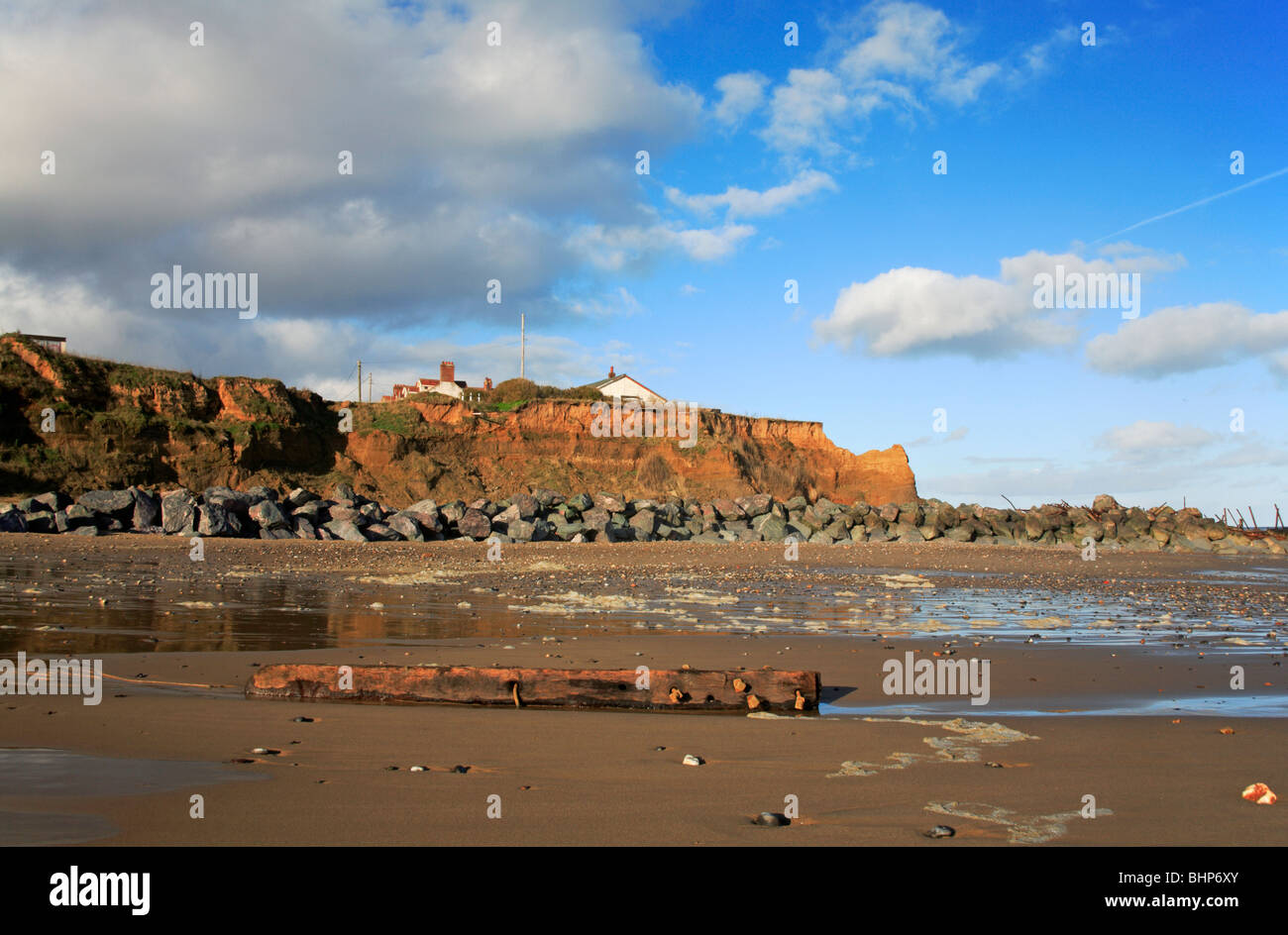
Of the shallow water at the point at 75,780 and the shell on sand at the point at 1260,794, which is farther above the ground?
the shallow water at the point at 75,780

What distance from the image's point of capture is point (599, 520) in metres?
29.7

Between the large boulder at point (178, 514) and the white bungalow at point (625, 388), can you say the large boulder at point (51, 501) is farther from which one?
the white bungalow at point (625, 388)

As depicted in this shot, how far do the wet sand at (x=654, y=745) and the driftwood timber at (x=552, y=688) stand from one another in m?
0.13

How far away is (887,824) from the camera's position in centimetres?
344

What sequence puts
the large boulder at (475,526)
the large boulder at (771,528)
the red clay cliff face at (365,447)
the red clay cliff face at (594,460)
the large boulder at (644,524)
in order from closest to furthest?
the large boulder at (475,526)
the red clay cliff face at (365,447)
the large boulder at (644,524)
the large boulder at (771,528)
the red clay cliff face at (594,460)

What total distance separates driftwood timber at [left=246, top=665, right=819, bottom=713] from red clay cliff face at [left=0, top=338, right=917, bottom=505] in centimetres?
2701

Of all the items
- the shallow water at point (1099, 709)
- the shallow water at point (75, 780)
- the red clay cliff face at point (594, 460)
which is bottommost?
the shallow water at point (1099, 709)

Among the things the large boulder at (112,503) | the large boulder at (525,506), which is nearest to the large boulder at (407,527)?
the large boulder at (525,506)

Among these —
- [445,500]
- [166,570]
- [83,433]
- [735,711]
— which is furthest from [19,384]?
[735,711]

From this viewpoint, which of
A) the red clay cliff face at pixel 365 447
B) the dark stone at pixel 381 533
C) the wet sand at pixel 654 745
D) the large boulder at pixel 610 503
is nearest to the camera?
the wet sand at pixel 654 745

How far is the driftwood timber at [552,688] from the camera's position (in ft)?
18.2

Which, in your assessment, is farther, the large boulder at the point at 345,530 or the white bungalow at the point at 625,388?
the white bungalow at the point at 625,388

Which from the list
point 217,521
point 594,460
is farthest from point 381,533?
point 594,460
